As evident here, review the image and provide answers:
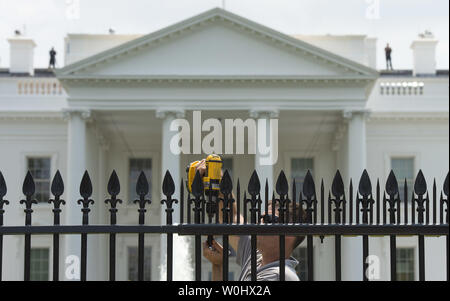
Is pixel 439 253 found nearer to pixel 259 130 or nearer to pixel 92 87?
pixel 259 130

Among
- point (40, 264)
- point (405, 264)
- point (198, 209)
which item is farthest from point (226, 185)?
point (40, 264)

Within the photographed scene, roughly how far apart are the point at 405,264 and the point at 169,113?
12.2 metres

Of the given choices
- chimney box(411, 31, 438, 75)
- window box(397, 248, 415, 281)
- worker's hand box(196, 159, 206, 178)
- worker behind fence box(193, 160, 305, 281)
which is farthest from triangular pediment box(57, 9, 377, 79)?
worker's hand box(196, 159, 206, 178)

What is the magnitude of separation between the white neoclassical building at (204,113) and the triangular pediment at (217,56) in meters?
0.05

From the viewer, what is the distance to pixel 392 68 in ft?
161

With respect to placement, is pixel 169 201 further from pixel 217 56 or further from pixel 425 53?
pixel 425 53

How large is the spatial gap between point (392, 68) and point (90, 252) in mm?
18732

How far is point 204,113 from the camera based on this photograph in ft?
119

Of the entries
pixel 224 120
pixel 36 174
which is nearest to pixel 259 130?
pixel 224 120

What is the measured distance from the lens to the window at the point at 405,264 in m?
40.5

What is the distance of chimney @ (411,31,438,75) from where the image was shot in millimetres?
45812

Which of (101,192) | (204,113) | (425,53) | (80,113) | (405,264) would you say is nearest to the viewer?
(80,113)

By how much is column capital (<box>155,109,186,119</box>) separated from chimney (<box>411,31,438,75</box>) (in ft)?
49.1

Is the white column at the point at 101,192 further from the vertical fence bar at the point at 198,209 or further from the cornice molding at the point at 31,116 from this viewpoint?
the vertical fence bar at the point at 198,209
